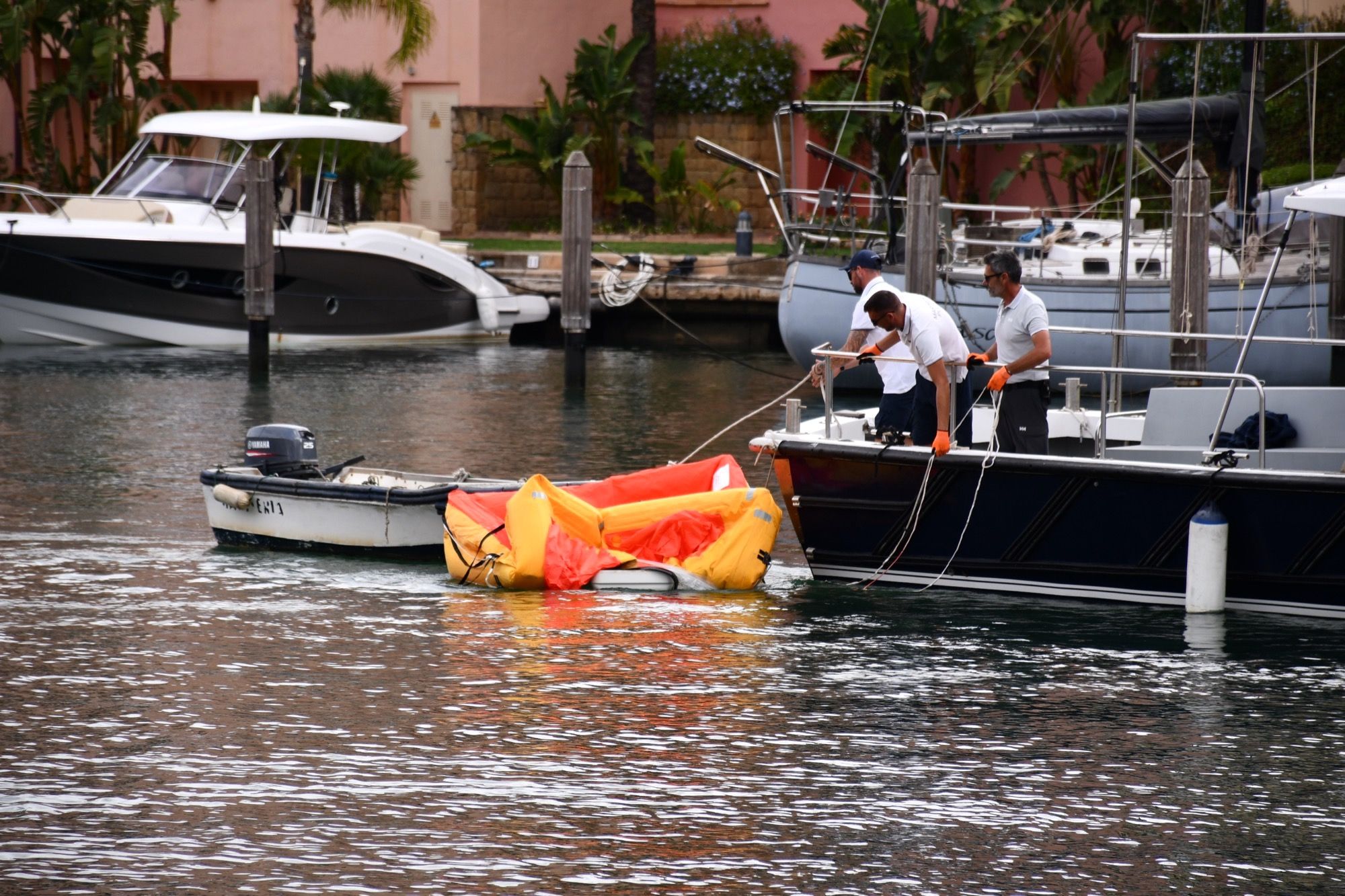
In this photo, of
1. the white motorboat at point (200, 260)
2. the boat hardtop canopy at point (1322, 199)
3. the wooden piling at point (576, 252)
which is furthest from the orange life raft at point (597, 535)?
the white motorboat at point (200, 260)

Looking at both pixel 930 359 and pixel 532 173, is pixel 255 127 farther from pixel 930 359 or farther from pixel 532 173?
pixel 930 359

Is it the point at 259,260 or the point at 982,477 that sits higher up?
the point at 259,260

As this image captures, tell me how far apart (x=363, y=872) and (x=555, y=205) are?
27703mm

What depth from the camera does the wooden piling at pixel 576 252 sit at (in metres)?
19.2

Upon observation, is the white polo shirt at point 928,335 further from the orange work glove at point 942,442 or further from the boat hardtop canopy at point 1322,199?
the boat hardtop canopy at point 1322,199

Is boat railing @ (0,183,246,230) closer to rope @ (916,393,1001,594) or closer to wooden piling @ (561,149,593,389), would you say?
wooden piling @ (561,149,593,389)

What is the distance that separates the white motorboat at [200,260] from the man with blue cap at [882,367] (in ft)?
47.8

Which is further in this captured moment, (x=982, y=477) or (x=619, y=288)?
(x=619, y=288)

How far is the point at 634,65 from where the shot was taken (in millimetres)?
32000

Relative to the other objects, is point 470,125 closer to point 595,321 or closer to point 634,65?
point 634,65

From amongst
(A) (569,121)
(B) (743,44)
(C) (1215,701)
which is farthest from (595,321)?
(C) (1215,701)

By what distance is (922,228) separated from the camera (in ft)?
59.2

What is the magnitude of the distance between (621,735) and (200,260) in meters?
17.5

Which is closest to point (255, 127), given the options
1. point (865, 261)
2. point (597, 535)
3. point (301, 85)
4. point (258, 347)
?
point (301, 85)
